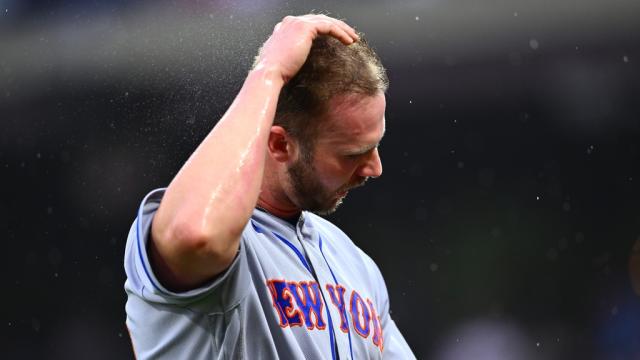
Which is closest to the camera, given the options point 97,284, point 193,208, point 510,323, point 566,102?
point 193,208

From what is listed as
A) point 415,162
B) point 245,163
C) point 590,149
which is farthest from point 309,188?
point 590,149

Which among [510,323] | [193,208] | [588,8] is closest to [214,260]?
[193,208]

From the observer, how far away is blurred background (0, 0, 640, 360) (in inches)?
104

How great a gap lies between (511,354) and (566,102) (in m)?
0.89

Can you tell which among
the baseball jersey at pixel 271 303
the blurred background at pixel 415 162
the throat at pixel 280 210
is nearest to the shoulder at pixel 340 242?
the baseball jersey at pixel 271 303

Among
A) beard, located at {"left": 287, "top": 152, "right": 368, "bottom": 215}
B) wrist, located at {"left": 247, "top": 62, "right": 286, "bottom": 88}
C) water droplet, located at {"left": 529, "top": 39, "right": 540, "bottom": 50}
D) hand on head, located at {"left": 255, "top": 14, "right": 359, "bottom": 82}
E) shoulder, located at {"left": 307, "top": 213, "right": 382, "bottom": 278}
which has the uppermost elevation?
hand on head, located at {"left": 255, "top": 14, "right": 359, "bottom": 82}

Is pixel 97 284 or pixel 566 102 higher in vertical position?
pixel 566 102

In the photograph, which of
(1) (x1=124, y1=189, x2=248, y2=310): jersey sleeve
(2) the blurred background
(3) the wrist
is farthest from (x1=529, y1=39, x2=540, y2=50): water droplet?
(1) (x1=124, y1=189, x2=248, y2=310): jersey sleeve

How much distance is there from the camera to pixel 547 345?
113 inches

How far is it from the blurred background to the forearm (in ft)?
4.80

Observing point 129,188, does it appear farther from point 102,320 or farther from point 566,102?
point 566,102

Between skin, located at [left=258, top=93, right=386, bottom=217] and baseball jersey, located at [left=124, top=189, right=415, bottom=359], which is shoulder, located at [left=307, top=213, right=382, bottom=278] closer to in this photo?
baseball jersey, located at [left=124, top=189, right=415, bottom=359]

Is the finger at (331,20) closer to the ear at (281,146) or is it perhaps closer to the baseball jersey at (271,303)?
the ear at (281,146)

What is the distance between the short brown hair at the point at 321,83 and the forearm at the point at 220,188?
168 millimetres
